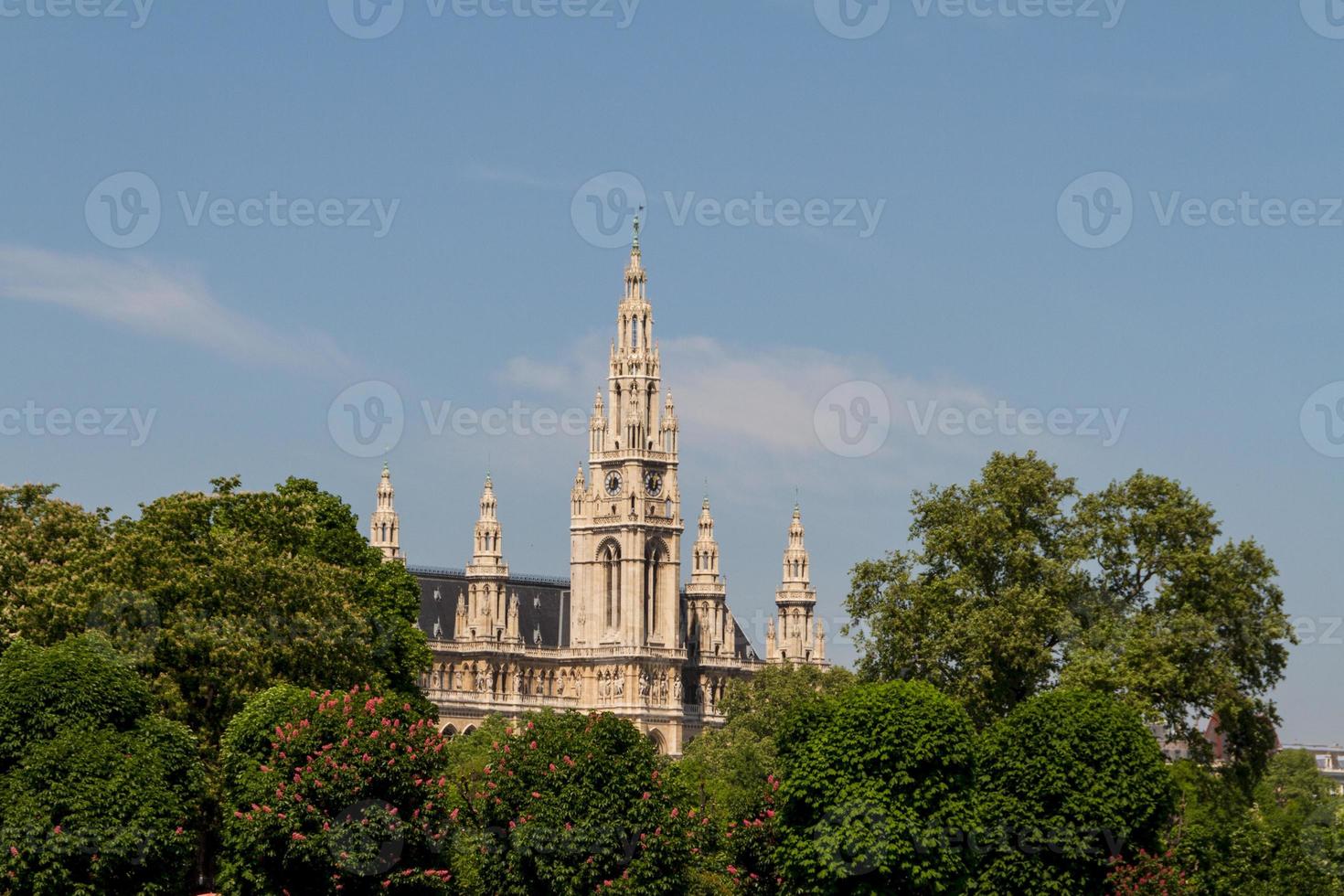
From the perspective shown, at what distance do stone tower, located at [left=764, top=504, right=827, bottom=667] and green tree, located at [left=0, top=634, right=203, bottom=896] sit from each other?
420 feet

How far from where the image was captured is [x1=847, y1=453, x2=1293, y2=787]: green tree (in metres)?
73.2

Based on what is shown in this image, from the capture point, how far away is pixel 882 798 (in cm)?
6019

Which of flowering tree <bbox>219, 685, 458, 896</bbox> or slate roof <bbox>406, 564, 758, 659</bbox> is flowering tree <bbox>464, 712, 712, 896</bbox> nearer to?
flowering tree <bbox>219, 685, 458, 896</bbox>

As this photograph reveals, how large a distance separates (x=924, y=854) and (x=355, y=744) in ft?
49.3

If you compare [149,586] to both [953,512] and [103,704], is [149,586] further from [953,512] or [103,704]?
[953,512]

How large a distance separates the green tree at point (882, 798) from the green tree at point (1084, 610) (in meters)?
11.8

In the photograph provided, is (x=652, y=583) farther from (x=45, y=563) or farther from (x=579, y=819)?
(x=579, y=819)

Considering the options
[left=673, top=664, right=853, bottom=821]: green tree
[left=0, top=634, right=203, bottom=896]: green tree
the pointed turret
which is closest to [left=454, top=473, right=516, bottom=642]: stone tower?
the pointed turret

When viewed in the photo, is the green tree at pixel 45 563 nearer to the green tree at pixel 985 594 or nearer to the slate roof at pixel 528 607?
the green tree at pixel 985 594

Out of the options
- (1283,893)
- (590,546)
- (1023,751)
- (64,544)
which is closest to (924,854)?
→ (1023,751)

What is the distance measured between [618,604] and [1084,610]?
356ft

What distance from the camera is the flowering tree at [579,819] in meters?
61.1

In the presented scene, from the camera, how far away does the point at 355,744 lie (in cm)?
6112

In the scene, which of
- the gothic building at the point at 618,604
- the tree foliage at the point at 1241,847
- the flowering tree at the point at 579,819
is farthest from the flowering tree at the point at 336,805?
the gothic building at the point at 618,604
